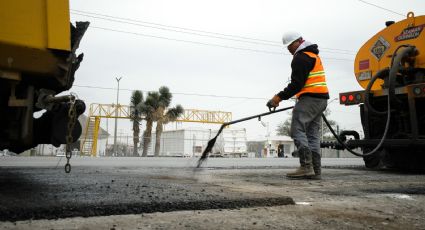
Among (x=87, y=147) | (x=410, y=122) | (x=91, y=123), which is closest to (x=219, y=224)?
(x=410, y=122)

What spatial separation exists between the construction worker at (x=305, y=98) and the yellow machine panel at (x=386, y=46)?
2036 mm

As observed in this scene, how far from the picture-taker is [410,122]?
5797 mm

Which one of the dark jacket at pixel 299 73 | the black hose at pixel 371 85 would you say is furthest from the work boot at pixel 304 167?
the black hose at pixel 371 85

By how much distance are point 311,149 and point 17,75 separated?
3815mm

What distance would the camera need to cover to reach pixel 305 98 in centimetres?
513

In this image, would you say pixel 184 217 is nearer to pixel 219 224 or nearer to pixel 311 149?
pixel 219 224

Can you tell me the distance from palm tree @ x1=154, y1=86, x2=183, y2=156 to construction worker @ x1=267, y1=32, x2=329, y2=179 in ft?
103

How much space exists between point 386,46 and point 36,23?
5.77 m

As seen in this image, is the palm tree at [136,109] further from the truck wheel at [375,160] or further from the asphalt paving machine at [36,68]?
the asphalt paving machine at [36,68]

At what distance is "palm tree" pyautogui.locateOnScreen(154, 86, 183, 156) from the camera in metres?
36.4

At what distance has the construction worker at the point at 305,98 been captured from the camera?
5016 millimetres

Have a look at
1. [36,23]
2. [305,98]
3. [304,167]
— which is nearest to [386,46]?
[305,98]

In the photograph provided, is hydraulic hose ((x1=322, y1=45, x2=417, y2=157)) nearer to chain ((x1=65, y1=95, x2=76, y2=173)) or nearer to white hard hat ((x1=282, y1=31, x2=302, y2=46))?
white hard hat ((x1=282, y1=31, x2=302, y2=46))

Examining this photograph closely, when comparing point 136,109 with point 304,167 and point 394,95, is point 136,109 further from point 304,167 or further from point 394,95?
point 304,167
